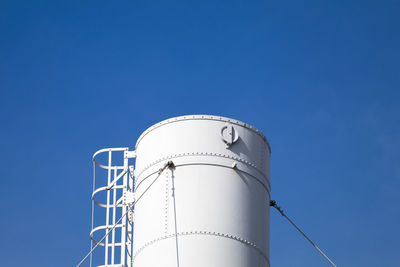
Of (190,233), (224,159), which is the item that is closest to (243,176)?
(224,159)

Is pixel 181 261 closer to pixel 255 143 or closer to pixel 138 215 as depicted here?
pixel 138 215

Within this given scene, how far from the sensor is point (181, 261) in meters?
17.7

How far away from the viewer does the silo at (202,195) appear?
17.9 metres

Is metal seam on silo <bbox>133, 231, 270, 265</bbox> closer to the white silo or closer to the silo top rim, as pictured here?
the white silo

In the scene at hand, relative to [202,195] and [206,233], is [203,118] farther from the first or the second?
[206,233]

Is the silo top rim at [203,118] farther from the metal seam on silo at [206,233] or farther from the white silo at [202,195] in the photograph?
the metal seam on silo at [206,233]

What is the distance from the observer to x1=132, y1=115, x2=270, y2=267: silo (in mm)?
17922

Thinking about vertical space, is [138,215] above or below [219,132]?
below

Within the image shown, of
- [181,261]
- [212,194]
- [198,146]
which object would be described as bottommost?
[181,261]

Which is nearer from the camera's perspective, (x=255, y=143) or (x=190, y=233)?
(x=190, y=233)

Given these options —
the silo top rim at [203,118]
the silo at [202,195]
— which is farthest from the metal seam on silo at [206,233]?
the silo top rim at [203,118]

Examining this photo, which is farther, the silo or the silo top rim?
the silo top rim

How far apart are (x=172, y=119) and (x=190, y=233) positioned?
9.37ft

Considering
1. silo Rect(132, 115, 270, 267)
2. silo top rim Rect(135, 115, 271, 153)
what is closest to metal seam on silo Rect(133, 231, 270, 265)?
silo Rect(132, 115, 270, 267)
